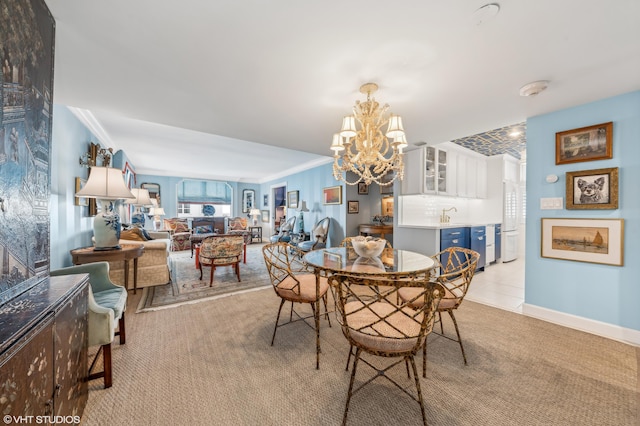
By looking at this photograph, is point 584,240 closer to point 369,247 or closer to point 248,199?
point 369,247

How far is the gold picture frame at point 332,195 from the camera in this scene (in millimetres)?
5688

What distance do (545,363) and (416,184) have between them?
2931 millimetres

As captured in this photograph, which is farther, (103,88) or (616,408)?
(103,88)

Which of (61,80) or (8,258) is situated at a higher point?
(61,80)

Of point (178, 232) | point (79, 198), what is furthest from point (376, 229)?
point (178, 232)

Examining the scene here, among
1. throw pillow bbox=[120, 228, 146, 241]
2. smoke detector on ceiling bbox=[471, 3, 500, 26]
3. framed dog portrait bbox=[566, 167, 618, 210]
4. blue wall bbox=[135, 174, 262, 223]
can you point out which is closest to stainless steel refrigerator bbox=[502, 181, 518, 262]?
framed dog portrait bbox=[566, 167, 618, 210]

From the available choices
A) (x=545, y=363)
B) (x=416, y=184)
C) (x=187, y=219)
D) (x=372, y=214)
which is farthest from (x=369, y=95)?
(x=187, y=219)

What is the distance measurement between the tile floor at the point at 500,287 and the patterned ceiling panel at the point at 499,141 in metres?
2.39

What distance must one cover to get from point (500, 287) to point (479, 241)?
3.90ft

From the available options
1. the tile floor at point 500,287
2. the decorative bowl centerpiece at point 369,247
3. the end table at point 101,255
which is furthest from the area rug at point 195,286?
the tile floor at point 500,287

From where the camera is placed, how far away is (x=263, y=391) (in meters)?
1.59

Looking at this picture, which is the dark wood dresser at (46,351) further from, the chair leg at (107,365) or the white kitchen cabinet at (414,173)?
the white kitchen cabinet at (414,173)

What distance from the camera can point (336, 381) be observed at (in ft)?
5.54

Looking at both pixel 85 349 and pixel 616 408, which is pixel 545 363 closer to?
pixel 616 408
